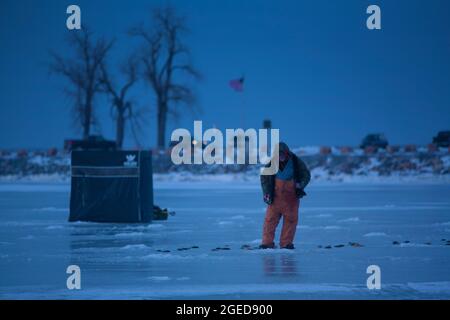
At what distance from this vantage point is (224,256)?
1333 cm

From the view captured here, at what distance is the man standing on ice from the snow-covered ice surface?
58cm

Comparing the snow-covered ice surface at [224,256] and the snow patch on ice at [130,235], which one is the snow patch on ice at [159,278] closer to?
the snow-covered ice surface at [224,256]

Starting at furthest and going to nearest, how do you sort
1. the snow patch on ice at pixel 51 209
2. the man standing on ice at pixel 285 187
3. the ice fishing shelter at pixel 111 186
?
1. the snow patch on ice at pixel 51 209
2. the ice fishing shelter at pixel 111 186
3. the man standing on ice at pixel 285 187

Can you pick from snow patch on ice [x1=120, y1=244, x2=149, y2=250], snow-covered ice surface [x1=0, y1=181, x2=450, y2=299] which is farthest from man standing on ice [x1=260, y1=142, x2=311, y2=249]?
snow patch on ice [x1=120, y1=244, x2=149, y2=250]

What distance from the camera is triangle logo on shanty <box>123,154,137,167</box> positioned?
18.9 meters

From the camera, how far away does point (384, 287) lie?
10.2 m

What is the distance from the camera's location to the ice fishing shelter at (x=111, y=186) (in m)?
18.8

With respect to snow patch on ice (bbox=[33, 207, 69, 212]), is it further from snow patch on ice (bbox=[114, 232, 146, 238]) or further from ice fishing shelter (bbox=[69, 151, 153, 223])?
snow patch on ice (bbox=[114, 232, 146, 238])

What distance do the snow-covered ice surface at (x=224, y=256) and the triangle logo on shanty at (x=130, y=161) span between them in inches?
52.2

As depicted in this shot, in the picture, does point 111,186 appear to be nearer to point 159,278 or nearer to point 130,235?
point 130,235

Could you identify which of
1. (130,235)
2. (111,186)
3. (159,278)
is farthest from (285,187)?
(111,186)

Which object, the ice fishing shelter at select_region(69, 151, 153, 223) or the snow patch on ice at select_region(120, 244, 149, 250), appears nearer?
the snow patch on ice at select_region(120, 244, 149, 250)

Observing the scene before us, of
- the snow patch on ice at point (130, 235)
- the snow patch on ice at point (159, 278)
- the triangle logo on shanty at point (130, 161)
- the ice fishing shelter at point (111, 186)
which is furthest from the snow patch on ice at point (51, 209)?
the snow patch on ice at point (159, 278)

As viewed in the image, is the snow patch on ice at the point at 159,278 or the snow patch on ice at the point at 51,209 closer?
the snow patch on ice at the point at 159,278
